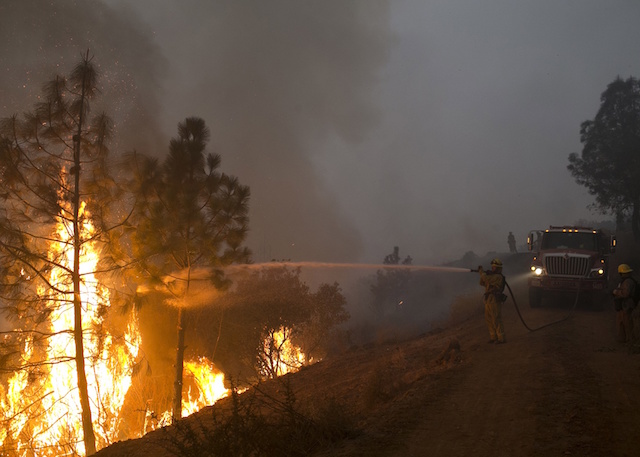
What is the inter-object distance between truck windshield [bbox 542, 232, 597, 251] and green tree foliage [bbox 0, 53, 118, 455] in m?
15.4

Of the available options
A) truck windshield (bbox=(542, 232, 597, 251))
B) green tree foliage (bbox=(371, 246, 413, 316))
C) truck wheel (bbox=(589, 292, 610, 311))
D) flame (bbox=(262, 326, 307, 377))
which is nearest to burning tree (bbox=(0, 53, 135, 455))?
flame (bbox=(262, 326, 307, 377))

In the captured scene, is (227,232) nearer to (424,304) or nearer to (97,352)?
(97,352)

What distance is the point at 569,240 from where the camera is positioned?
61.0 ft

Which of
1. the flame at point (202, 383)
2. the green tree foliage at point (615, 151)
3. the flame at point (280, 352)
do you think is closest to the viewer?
the flame at point (202, 383)

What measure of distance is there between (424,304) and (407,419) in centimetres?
5319

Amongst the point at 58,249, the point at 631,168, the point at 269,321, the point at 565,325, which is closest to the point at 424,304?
the point at 631,168

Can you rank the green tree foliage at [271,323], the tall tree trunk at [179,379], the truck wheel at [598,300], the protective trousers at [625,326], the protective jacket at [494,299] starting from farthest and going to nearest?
the green tree foliage at [271,323] < the truck wheel at [598,300] < the tall tree trunk at [179,379] < the protective jacket at [494,299] < the protective trousers at [625,326]

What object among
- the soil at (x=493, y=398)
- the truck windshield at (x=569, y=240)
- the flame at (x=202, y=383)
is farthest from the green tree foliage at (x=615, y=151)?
the flame at (x=202, y=383)

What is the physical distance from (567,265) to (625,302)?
625 centimetres

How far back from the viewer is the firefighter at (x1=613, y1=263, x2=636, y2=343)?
458 inches

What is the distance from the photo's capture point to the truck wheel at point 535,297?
18.7m

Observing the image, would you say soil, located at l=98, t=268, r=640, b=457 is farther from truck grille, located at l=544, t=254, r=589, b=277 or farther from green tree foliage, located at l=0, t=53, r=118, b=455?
green tree foliage, located at l=0, t=53, r=118, b=455

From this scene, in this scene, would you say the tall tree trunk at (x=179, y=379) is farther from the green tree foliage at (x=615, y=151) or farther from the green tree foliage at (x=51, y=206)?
the green tree foliage at (x=615, y=151)

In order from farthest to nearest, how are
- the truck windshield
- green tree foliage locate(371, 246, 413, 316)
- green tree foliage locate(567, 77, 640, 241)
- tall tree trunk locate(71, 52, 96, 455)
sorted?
green tree foliage locate(371, 246, 413, 316)
green tree foliage locate(567, 77, 640, 241)
the truck windshield
tall tree trunk locate(71, 52, 96, 455)
